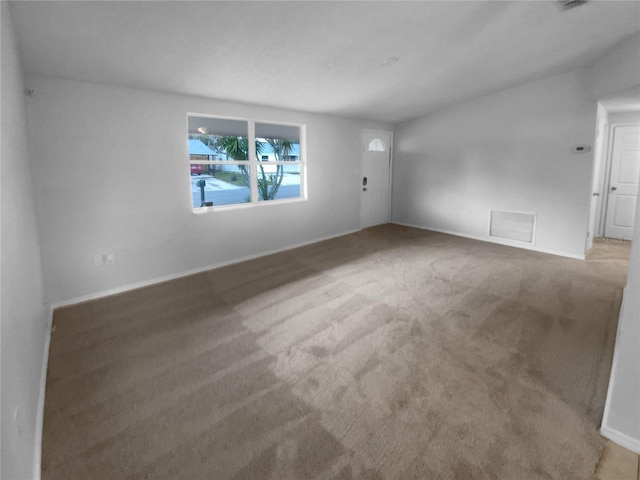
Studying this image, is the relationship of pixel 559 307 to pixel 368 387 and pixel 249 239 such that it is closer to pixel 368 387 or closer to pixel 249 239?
pixel 368 387

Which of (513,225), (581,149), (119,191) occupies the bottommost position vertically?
(513,225)

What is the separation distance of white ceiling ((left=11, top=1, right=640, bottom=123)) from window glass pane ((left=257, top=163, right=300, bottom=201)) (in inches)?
41.3

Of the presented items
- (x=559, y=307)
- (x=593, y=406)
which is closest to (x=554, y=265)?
(x=559, y=307)

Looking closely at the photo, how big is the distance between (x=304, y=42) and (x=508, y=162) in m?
4.11

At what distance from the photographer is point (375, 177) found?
6770 mm

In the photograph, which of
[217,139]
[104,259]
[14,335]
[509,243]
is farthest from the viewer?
[509,243]

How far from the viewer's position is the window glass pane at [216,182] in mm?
4227

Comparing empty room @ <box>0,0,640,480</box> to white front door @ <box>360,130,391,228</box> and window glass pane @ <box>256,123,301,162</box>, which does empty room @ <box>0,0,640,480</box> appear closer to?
window glass pane @ <box>256,123,301,162</box>

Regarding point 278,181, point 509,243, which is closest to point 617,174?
point 509,243

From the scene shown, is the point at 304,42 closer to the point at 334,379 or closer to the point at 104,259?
the point at 334,379

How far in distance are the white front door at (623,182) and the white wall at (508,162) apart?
1692 millimetres

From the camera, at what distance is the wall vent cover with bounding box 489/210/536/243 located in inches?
206

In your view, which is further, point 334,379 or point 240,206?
point 240,206

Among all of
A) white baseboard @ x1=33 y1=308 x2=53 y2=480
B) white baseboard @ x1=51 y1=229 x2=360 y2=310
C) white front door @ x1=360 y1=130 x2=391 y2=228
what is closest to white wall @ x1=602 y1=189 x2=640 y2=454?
white baseboard @ x1=33 y1=308 x2=53 y2=480
